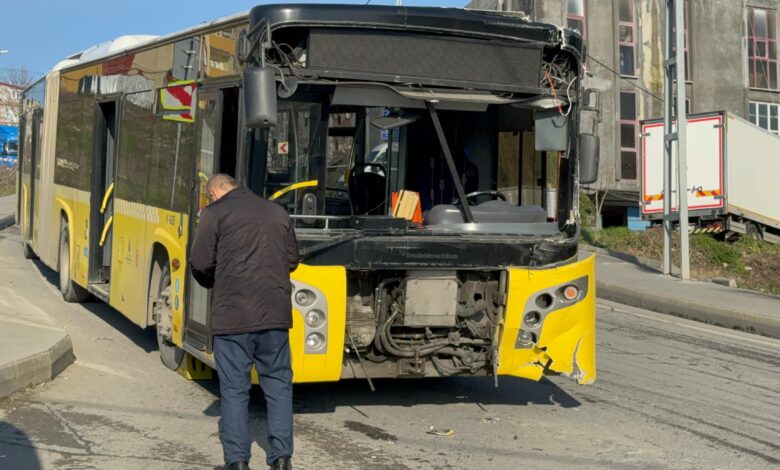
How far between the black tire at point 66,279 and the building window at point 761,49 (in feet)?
107

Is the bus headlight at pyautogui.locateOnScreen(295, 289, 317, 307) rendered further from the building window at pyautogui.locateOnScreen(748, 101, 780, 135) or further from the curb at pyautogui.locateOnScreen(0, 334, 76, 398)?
the building window at pyautogui.locateOnScreen(748, 101, 780, 135)

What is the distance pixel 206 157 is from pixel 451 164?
6.21 feet

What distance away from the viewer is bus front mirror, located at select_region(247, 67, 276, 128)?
649cm

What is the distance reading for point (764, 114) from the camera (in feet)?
132

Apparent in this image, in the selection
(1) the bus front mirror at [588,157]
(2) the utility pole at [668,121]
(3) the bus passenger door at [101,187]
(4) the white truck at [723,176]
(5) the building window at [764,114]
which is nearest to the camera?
(1) the bus front mirror at [588,157]

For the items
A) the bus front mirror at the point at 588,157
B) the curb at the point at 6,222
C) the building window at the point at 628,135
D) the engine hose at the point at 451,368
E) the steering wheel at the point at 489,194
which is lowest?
the engine hose at the point at 451,368

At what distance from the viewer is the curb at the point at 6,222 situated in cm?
2608

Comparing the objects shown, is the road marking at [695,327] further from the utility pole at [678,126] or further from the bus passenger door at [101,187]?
the bus passenger door at [101,187]

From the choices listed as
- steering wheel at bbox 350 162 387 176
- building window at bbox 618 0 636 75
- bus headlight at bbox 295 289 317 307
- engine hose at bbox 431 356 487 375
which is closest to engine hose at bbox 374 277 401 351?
engine hose at bbox 431 356 487 375

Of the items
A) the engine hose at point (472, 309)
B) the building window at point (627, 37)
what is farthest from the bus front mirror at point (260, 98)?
the building window at point (627, 37)

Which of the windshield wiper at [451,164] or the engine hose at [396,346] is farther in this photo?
the windshield wiper at [451,164]

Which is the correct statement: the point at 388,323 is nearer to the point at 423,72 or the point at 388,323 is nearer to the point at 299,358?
the point at 299,358

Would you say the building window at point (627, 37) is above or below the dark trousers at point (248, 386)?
above

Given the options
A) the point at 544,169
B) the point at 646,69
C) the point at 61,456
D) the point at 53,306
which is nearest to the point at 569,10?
the point at 646,69
